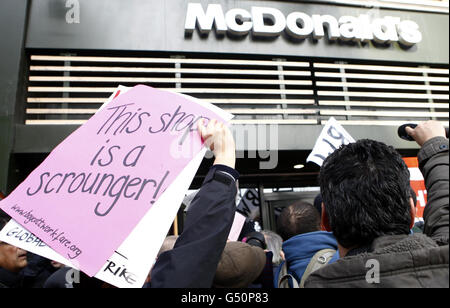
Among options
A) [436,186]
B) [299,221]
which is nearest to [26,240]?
[436,186]

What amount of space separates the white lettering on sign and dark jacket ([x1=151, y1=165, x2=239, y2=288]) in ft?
16.5

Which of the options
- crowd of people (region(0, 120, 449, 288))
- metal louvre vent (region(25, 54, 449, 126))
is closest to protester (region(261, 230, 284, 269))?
crowd of people (region(0, 120, 449, 288))

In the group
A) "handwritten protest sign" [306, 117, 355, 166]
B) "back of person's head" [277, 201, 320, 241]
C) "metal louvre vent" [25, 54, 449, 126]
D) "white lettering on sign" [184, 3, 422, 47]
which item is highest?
"white lettering on sign" [184, 3, 422, 47]

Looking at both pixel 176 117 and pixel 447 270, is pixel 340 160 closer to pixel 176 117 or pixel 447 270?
pixel 447 270

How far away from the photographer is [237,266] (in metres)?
1.77

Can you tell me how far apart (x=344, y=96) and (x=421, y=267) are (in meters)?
5.62

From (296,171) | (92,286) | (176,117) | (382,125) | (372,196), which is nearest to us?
(372,196)

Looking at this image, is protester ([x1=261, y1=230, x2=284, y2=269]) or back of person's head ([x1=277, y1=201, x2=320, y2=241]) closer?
back of person's head ([x1=277, y1=201, x2=320, y2=241])

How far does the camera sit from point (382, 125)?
232 inches

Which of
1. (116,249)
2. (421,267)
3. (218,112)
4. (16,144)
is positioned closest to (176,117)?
(218,112)

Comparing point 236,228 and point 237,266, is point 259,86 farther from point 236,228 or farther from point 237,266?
point 237,266

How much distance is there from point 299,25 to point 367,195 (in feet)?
18.8

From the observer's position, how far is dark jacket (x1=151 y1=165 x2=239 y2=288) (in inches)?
37.4

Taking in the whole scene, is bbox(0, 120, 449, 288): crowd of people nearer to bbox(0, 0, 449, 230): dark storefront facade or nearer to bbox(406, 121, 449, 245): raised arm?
bbox(406, 121, 449, 245): raised arm
